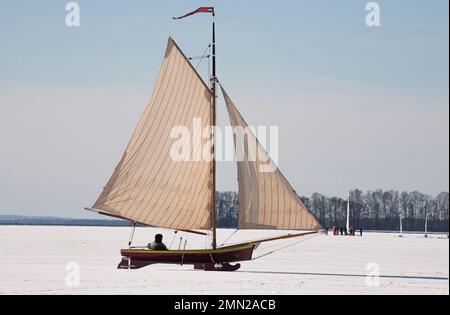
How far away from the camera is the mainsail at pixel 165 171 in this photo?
30.8 meters

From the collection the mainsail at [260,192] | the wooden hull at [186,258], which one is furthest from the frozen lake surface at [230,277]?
the mainsail at [260,192]

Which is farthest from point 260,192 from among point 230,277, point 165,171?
point 230,277

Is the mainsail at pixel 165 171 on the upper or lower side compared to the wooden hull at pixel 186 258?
upper

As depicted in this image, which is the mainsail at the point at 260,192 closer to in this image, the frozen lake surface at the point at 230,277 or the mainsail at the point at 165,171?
the mainsail at the point at 165,171

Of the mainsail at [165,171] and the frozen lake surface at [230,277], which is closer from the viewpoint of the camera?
the frozen lake surface at [230,277]

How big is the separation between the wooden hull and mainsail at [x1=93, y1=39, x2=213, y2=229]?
4.88 ft

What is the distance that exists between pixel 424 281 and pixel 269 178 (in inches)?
281

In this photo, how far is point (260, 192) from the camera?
29.8 m

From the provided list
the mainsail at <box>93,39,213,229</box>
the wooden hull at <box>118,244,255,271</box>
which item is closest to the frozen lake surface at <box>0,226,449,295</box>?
the wooden hull at <box>118,244,255,271</box>

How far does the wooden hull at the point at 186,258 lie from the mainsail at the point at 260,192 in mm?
1288

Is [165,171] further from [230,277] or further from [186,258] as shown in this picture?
[230,277]

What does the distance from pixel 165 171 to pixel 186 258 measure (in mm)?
3620
